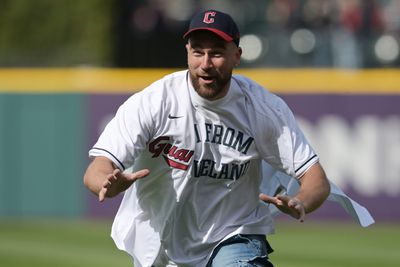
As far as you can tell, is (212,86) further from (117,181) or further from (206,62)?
(117,181)

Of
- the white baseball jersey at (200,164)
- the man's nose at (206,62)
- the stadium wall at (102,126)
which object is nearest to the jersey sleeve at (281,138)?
the white baseball jersey at (200,164)

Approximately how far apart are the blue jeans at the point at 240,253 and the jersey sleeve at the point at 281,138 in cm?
46

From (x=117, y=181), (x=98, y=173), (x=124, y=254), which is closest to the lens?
(x=117, y=181)

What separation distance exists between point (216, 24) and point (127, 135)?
31.0 inches

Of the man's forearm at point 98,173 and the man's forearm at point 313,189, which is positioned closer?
the man's forearm at point 98,173

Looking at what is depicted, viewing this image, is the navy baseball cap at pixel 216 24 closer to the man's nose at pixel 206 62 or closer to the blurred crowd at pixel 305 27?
the man's nose at pixel 206 62

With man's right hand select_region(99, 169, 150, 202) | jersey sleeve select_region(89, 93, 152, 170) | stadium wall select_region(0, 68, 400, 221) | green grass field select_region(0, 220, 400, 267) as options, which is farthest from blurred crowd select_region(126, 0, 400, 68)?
man's right hand select_region(99, 169, 150, 202)

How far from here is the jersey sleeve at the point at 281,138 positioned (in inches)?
281

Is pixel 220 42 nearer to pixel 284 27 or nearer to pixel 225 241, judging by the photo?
pixel 225 241

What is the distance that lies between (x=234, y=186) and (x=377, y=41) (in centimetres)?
1286

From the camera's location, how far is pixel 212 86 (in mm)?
6973

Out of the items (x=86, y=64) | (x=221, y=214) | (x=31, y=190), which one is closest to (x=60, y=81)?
(x=31, y=190)

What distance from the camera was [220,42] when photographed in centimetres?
689

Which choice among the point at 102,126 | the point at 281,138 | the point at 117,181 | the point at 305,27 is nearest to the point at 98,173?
the point at 117,181
